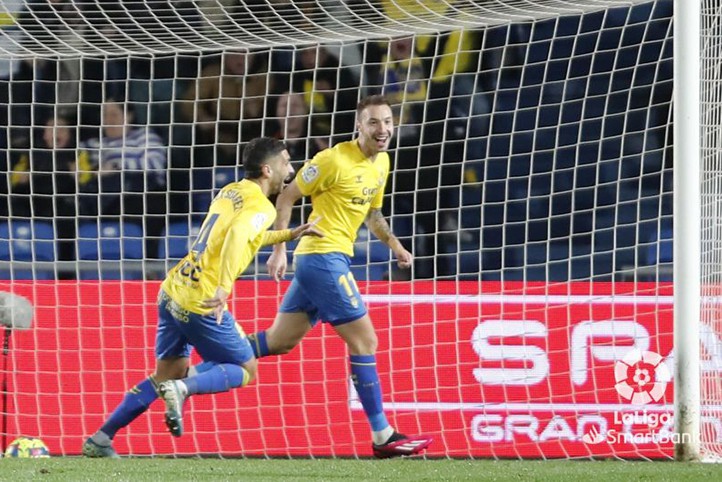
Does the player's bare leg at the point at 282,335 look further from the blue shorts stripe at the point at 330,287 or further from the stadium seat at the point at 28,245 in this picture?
the stadium seat at the point at 28,245

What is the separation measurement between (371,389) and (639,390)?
160cm

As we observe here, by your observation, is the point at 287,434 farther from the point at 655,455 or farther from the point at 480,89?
the point at 480,89

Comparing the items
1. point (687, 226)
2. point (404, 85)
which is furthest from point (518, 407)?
point (404, 85)

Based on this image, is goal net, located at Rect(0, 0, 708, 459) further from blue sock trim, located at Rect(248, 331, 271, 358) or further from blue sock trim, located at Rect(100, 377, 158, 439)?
blue sock trim, located at Rect(100, 377, 158, 439)

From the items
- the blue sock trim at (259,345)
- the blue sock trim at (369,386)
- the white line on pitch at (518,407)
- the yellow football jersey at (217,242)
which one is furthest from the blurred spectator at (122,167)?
the yellow football jersey at (217,242)

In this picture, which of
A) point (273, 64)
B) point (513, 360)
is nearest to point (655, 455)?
point (513, 360)

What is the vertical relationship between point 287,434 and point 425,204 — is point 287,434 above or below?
below

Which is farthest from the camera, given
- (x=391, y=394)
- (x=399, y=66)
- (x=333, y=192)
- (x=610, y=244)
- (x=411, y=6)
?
(x=399, y=66)

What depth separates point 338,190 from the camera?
6.18m

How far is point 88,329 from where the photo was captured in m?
7.27

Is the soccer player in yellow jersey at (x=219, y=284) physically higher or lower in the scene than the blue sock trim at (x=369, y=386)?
higher

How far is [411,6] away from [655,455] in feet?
9.62

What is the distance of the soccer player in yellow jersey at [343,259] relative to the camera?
6.06m

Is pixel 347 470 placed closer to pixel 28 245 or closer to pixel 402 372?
pixel 402 372
